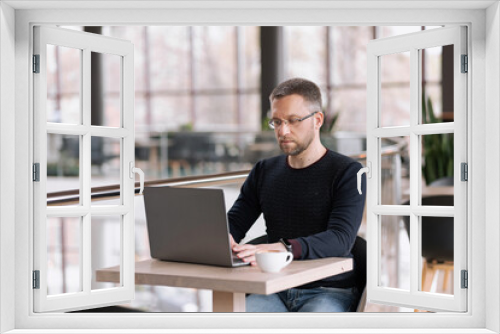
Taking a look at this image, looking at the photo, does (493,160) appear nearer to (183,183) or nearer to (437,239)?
(183,183)

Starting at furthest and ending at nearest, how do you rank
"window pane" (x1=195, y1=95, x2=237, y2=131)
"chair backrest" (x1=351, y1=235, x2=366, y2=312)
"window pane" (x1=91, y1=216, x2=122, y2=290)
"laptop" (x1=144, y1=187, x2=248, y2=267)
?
"window pane" (x1=195, y1=95, x2=237, y2=131) < "window pane" (x1=91, y1=216, x2=122, y2=290) < "chair backrest" (x1=351, y1=235, x2=366, y2=312) < "laptop" (x1=144, y1=187, x2=248, y2=267)

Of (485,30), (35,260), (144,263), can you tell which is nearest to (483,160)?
(485,30)

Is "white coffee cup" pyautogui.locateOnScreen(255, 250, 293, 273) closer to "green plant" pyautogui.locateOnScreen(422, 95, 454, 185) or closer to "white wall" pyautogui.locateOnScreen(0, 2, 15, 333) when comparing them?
"white wall" pyautogui.locateOnScreen(0, 2, 15, 333)

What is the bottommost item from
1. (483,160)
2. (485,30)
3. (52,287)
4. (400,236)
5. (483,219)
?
(52,287)

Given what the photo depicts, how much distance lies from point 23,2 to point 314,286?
60.5 inches

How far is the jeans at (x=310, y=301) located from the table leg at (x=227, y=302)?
0.39 meters

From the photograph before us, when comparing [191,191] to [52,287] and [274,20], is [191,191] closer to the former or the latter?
[274,20]

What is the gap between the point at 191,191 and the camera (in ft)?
7.48

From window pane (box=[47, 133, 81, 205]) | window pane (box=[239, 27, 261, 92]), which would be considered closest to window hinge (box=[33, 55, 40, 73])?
window pane (box=[47, 133, 81, 205])

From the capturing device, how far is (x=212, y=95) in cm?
1374

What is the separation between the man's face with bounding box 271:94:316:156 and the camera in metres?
2.92

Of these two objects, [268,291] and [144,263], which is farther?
[144,263]

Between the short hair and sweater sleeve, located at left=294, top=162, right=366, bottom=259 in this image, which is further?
the short hair

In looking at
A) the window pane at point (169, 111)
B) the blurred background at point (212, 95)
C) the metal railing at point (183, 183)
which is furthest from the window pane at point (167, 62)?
the metal railing at point (183, 183)
